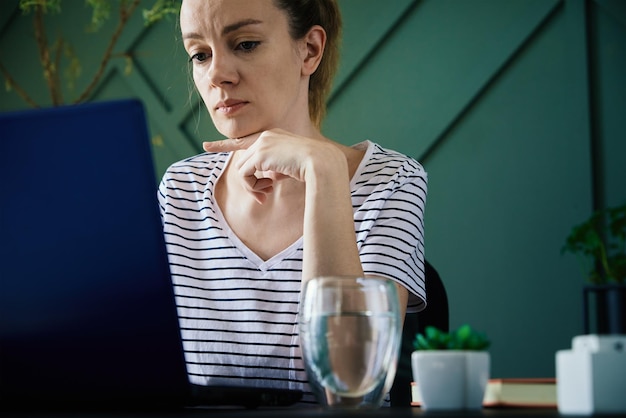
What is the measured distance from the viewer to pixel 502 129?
2.77 metres

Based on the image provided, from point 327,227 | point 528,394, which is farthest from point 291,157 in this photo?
point 528,394

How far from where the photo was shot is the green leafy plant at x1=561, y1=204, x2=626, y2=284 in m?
2.52

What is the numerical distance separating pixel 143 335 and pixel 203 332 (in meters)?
0.75

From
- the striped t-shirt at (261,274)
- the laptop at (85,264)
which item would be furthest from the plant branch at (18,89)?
the laptop at (85,264)

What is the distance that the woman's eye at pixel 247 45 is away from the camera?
1.48 m

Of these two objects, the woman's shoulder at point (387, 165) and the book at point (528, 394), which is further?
the woman's shoulder at point (387, 165)

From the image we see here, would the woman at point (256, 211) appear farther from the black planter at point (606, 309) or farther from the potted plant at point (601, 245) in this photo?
the potted plant at point (601, 245)

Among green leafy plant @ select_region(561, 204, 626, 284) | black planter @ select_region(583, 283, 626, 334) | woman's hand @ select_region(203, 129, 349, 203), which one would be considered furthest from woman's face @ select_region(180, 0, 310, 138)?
green leafy plant @ select_region(561, 204, 626, 284)

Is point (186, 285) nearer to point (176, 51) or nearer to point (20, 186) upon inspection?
point (20, 186)

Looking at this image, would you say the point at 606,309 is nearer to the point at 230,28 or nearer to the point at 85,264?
the point at 85,264

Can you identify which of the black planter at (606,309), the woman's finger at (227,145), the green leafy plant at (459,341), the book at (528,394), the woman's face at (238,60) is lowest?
the book at (528,394)

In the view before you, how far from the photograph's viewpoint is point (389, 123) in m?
2.90

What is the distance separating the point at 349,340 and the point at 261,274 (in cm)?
78

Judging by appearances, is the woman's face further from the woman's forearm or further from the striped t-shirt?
the woman's forearm
